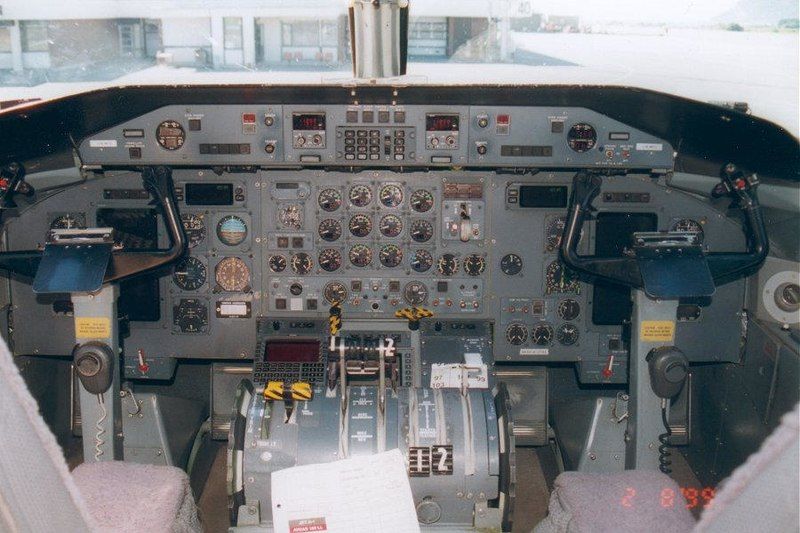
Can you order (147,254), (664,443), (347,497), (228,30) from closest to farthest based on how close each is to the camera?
(347,497)
(664,443)
(147,254)
(228,30)

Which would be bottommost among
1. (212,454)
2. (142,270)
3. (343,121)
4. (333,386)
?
(212,454)

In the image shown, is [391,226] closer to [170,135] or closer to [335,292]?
[335,292]

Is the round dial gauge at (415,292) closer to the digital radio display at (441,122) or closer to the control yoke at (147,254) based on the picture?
the digital radio display at (441,122)


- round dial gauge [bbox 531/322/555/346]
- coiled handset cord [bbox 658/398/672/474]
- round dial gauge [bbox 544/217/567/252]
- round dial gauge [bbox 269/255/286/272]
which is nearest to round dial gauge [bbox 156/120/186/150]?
round dial gauge [bbox 269/255/286/272]

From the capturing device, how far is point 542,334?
3791mm

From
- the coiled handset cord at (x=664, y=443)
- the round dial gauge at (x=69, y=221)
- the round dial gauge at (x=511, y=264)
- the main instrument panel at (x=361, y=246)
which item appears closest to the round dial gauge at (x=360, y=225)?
the main instrument panel at (x=361, y=246)

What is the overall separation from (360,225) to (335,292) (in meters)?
0.37

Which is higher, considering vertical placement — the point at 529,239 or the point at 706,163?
the point at 706,163

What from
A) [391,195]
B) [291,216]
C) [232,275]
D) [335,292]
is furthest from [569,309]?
[232,275]

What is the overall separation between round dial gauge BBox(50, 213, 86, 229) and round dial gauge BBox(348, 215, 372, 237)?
1346 mm

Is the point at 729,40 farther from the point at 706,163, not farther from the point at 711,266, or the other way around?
the point at 711,266

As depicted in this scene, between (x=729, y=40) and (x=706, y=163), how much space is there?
1.91 feet

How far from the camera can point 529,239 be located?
373cm

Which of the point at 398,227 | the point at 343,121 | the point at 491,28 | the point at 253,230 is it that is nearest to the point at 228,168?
the point at 253,230
